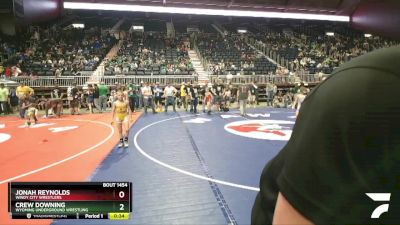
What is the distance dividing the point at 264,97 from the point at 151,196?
17876mm

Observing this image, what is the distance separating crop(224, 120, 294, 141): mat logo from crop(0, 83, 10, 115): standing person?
1213 centimetres

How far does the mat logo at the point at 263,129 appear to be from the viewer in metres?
10.3

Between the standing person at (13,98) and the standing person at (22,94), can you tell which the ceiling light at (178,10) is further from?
the standing person at (22,94)

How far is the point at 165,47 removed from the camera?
93.8ft

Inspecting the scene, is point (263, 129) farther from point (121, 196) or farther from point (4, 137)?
point (4, 137)

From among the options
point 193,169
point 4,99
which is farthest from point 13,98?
point 193,169

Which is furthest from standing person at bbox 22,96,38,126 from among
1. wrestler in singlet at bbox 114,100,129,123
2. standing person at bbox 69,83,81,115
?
wrestler in singlet at bbox 114,100,129,123

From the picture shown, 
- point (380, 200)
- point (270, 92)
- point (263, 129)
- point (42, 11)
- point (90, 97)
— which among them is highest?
point (42, 11)

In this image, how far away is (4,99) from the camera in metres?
16.3

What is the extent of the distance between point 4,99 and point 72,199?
50.8ft

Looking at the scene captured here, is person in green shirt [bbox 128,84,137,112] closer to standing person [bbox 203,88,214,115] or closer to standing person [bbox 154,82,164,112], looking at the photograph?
standing person [bbox 154,82,164,112]

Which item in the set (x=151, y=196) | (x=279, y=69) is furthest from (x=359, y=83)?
(x=279, y=69)

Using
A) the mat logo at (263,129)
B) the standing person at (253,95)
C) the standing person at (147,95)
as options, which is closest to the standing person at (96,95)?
the standing person at (147,95)

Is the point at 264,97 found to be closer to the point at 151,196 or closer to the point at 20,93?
the point at 20,93
